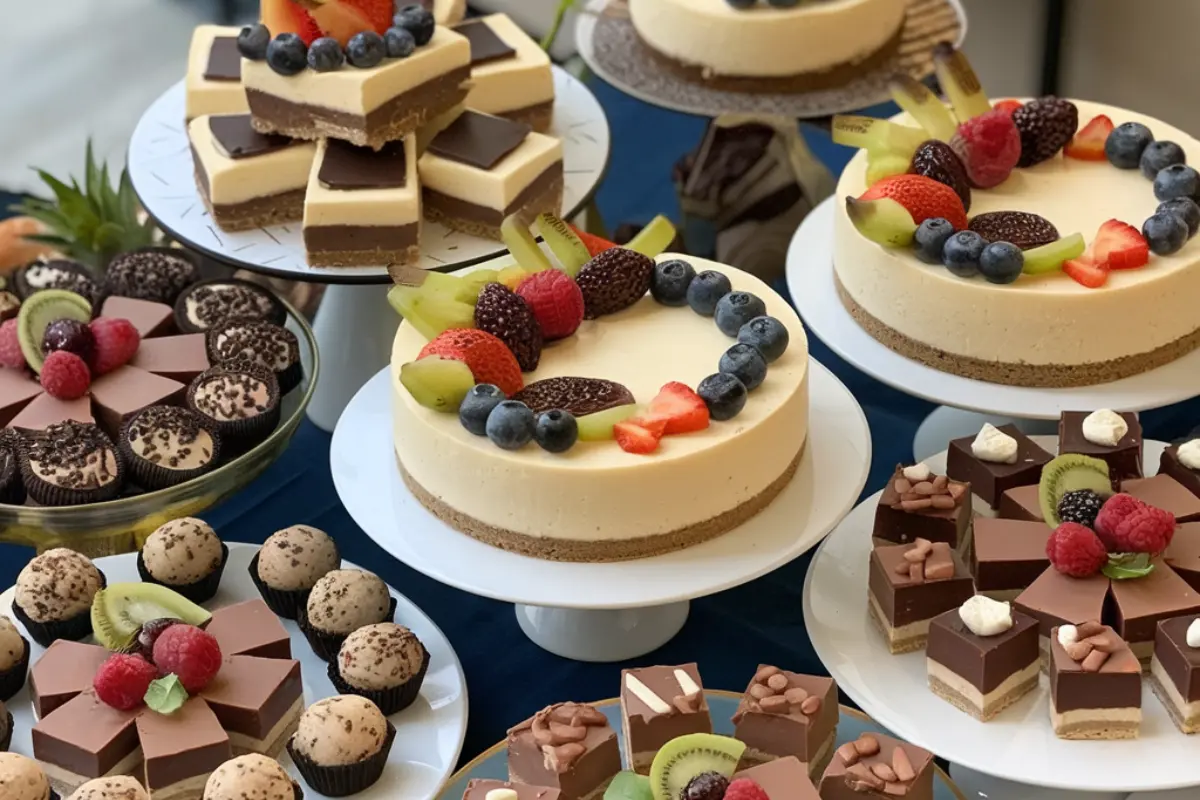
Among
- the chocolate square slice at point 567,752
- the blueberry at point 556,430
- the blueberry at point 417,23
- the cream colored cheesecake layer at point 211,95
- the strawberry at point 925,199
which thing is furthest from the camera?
the cream colored cheesecake layer at point 211,95

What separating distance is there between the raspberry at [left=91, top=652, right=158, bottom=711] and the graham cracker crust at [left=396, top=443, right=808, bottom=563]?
0.46 m

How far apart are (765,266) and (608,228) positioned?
0.39 meters

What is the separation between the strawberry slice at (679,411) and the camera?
2.11m

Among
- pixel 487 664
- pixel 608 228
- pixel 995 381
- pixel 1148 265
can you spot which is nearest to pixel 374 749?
pixel 487 664

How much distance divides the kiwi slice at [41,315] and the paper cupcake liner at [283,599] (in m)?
0.55

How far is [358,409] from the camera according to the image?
8.08 feet

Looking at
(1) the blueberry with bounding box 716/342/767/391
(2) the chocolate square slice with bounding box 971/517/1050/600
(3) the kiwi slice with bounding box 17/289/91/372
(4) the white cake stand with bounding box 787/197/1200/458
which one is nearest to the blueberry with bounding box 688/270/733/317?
(1) the blueberry with bounding box 716/342/767/391

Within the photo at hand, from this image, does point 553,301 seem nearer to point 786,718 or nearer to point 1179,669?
point 786,718

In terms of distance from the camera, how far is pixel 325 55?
2664 millimetres

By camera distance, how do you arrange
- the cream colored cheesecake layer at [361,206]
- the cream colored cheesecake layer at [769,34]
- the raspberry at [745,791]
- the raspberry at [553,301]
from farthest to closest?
the cream colored cheesecake layer at [769,34], the cream colored cheesecake layer at [361,206], the raspberry at [553,301], the raspberry at [745,791]

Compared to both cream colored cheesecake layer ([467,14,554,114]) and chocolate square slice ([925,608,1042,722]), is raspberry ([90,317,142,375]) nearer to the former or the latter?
cream colored cheesecake layer ([467,14,554,114])

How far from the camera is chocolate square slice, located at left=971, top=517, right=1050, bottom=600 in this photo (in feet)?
7.06

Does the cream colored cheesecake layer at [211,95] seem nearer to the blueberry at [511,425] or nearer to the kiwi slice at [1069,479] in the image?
the blueberry at [511,425]

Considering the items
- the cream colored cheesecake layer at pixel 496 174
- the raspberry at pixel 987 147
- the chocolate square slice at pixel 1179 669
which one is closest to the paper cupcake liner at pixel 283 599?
the cream colored cheesecake layer at pixel 496 174
